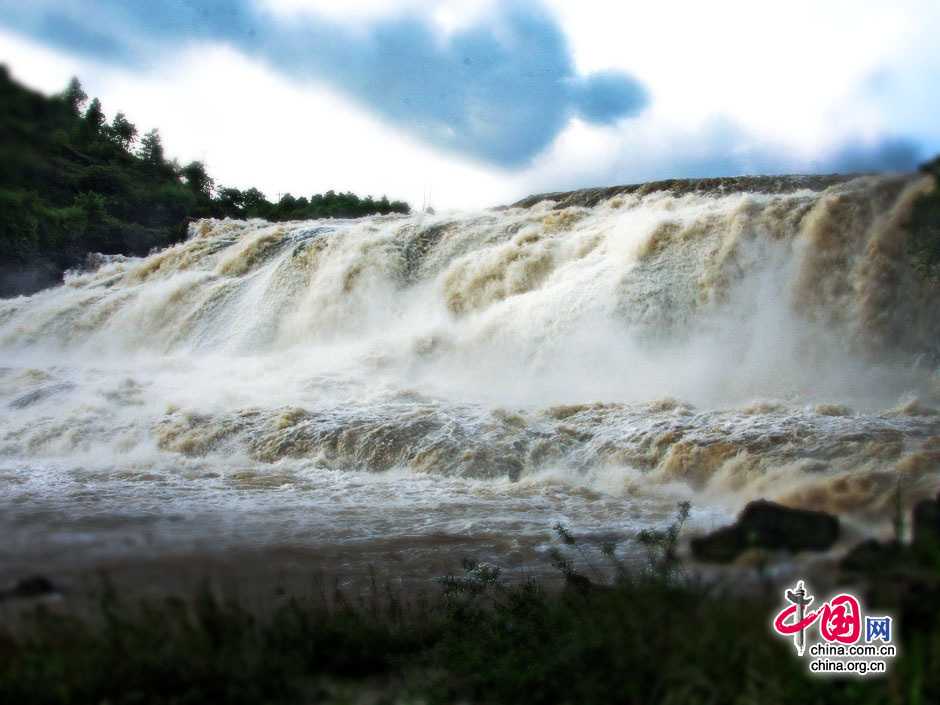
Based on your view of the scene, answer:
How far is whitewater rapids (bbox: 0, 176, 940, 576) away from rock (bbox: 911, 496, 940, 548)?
0.66 ft

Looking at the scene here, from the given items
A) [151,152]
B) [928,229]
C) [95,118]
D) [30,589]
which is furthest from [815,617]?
[151,152]

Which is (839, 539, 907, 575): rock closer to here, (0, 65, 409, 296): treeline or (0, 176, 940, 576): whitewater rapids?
(0, 176, 940, 576): whitewater rapids

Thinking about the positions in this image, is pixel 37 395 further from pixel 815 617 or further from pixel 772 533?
pixel 815 617

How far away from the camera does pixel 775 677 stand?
2.53 metres

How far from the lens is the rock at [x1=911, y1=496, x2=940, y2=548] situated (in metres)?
2.60

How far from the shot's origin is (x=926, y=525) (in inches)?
108

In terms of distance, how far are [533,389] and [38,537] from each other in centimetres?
1025

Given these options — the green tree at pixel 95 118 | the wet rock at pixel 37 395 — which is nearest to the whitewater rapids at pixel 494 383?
the wet rock at pixel 37 395

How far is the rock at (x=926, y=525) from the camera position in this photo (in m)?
2.60

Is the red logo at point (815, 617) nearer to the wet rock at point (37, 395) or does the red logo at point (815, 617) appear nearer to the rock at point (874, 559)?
the rock at point (874, 559)

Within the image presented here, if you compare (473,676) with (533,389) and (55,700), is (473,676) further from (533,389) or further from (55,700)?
(533,389)

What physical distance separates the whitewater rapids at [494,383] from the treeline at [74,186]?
4.70 ft

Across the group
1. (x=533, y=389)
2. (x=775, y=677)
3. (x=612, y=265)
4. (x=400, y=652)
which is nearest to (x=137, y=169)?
(x=533, y=389)

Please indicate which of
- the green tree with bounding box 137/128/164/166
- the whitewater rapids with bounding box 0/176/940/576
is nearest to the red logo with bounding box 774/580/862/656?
the whitewater rapids with bounding box 0/176/940/576
